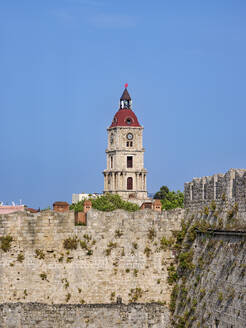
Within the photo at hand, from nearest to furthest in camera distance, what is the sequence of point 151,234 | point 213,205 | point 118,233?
point 213,205
point 118,233
point 151,234

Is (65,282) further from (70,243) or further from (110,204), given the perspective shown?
(110,204)

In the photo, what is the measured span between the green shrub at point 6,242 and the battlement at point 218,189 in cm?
747

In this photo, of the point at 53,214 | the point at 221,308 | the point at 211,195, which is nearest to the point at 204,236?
the point at 211,195

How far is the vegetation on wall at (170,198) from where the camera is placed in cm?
13271

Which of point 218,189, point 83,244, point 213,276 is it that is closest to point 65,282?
point 83,244

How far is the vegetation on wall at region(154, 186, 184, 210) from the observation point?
133 m

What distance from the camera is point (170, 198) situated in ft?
506

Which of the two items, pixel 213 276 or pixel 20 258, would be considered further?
pixel 20 258

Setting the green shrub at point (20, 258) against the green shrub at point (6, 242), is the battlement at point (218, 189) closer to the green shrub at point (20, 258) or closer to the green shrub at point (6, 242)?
the green shrub at point (20, 258)

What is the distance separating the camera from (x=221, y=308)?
32156 mm

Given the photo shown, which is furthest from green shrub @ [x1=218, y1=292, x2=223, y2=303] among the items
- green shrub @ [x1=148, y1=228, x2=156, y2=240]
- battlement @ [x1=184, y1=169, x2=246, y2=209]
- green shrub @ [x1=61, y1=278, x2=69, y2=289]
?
green shrub @ [x1=61, y1=278, x2=69, y2=289]

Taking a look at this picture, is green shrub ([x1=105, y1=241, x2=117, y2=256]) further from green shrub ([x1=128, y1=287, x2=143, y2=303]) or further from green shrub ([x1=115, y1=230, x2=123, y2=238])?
green shrub ([x1=128, y1=287, x2=143, y2=303])

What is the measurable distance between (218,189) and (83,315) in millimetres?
7375

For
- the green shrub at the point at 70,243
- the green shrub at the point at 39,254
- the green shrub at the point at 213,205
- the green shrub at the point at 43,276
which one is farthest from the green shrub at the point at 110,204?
the green shrub at the point at 213,205
